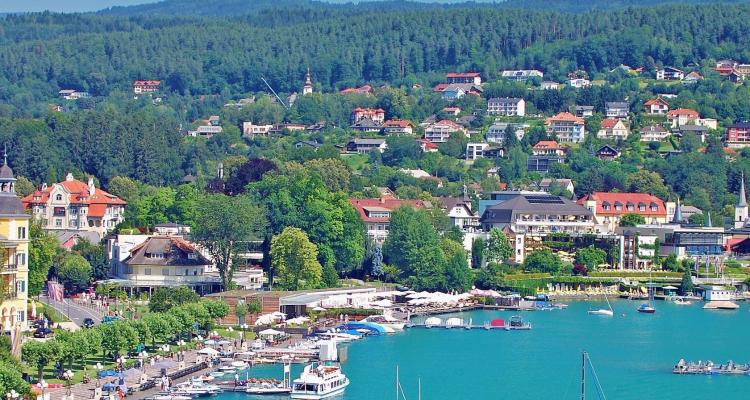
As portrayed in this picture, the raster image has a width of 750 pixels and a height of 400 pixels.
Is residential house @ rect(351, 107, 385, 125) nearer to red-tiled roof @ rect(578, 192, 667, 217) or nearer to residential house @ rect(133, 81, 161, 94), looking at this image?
red-tiled roof @ rect(578, 192, 667, 217)

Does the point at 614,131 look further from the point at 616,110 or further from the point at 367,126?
the point at 367,126

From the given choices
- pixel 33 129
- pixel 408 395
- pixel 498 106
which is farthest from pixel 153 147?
pixel 408 395

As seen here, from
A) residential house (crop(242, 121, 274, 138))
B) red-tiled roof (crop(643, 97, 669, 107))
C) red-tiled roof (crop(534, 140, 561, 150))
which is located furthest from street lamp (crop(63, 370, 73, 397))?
red-tiled roof (crop(643, 97, 669, 107))

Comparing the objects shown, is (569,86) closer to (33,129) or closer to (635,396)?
(33,129)

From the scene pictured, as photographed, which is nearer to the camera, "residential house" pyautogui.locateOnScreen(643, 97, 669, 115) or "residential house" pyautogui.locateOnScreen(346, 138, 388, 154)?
"residential house" pyautogui.locateOnScreen(346, 138, 388, 154)

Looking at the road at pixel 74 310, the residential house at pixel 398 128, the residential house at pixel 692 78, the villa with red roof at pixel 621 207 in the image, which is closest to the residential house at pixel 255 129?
the residential house at pixel 398 128

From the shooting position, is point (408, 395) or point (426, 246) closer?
point (408, 395)
